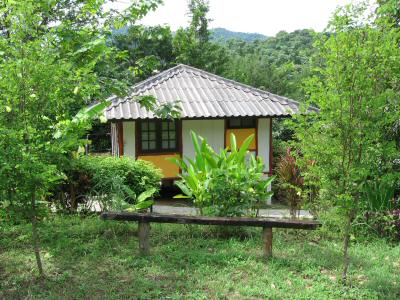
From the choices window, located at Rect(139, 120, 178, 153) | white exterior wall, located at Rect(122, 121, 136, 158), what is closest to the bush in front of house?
white exterior wall, located at Rect(122, 121, 136, 158)

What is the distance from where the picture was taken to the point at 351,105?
390 cm

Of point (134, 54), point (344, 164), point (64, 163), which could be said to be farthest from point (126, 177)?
point (134, 54)

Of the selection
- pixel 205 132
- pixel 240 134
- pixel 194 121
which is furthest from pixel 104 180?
pixel 240 134

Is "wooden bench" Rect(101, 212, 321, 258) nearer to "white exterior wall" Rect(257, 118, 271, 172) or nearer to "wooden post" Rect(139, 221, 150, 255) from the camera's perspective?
"wooden post" Rect(139, 221, 150, 255)

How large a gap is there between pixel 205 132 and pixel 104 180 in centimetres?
595

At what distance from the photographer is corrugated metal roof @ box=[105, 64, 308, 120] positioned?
11.1 m

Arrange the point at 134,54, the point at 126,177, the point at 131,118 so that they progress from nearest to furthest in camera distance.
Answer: the point at 126,177, the point at 131,118, the point at 134,54

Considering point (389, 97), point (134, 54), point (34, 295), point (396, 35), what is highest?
point (134, 54)

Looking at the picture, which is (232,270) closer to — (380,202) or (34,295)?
(34,295)

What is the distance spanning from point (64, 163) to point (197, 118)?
7136mm

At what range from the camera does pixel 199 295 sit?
3.95m

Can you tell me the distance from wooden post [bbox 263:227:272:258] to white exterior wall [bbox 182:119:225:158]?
7.39m

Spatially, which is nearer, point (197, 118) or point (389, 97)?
point (389, 97)

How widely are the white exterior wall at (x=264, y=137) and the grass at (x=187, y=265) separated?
21.1 ft
